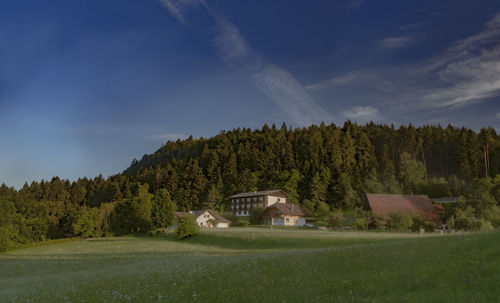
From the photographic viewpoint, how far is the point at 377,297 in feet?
41.7

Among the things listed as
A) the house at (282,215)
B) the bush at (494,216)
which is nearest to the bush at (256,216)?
the house at (282,215)

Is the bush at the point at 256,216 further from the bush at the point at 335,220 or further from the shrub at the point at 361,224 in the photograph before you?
the shrub at the point at 361,224

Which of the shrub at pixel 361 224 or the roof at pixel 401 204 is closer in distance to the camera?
the shrub at pixel 361 224

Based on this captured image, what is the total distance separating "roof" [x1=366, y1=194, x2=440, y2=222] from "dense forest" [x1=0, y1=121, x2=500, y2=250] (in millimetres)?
13378

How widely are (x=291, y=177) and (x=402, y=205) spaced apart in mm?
55802

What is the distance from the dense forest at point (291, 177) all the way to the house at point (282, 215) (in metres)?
7.37

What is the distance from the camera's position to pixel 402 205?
83.8 m

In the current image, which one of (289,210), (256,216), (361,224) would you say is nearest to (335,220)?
(361,224)

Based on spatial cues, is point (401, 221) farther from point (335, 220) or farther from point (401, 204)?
point (401, 204)

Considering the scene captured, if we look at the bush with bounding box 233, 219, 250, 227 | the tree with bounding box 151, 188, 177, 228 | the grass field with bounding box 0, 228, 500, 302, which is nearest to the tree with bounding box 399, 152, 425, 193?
the bush with bounding box 233, 219, 250, 227

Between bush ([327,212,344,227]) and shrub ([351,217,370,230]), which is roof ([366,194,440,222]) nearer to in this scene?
shrub ([351,217,370,230])

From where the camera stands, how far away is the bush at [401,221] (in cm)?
6381

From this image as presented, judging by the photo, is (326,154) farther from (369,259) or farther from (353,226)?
(369,259)

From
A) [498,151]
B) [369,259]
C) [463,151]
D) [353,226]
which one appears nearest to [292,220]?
[353,226]
